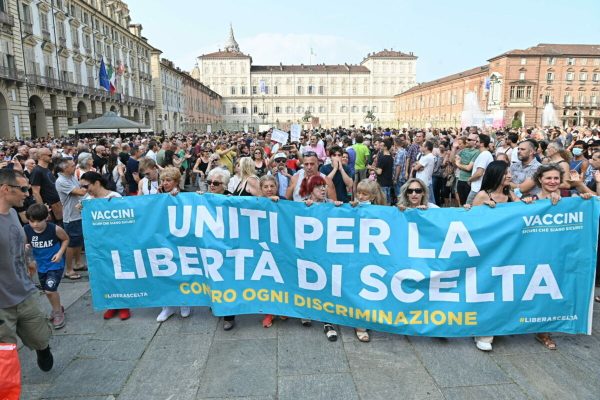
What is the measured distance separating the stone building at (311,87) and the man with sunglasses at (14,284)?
341 feet

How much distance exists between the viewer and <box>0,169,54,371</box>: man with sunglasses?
290cm

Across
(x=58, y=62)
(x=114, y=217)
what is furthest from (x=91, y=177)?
(x=58, y=62)

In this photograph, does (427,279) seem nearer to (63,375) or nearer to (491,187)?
(491,187)

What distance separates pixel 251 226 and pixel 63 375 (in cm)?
196

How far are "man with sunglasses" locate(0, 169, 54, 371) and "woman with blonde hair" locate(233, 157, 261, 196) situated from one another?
245 cm

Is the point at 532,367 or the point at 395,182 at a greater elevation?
the point at 395,182

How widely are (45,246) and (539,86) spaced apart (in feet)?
268

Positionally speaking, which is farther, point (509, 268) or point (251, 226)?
point (251, 226)

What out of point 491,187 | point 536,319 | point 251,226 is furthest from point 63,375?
point 491,187

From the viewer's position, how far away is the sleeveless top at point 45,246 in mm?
4016

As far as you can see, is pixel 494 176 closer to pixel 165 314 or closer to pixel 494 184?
pixel 494 184

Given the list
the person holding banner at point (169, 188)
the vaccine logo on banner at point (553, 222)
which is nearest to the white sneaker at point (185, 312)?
the person holding banner at point (169, 188)

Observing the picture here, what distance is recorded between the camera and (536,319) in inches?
140

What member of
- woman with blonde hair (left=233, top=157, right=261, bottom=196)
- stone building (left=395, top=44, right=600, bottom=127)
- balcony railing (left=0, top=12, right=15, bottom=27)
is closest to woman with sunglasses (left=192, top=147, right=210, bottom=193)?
woman with blonde hair (left=233, top=157, right=261, bottom=196)
